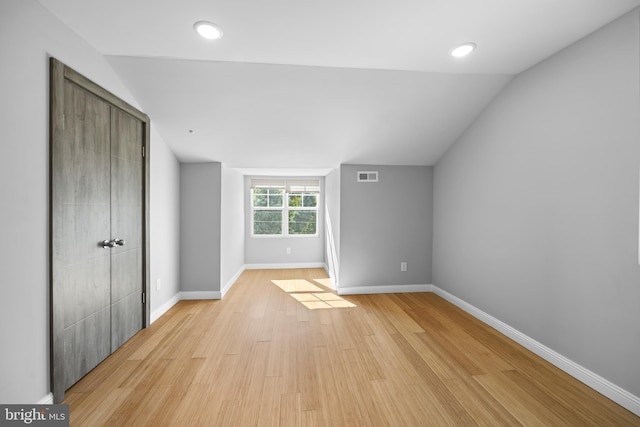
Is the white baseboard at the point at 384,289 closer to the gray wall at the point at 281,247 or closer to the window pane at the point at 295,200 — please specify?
the gray wall at the point at 281,247

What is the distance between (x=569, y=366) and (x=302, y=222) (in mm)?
4634

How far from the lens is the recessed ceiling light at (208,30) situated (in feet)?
6.11

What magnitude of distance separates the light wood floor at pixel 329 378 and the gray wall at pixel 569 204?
0.38m

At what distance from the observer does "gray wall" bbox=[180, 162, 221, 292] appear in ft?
12.5

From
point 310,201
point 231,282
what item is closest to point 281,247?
point 310,201

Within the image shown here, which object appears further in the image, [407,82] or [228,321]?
[228,321]

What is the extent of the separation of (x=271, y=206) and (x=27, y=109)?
446 centimetres

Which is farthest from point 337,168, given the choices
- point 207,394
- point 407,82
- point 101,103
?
point 207,394

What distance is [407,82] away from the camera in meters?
2.71

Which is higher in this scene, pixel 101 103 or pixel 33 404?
pixel 101 103

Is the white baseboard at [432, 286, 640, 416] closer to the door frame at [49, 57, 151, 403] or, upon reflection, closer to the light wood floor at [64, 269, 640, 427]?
the light wood floor at [64, 269, 640, 427]

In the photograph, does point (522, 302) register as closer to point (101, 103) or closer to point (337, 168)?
point (337, 168)

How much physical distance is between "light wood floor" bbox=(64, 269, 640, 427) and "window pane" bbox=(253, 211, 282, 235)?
2.82 meters

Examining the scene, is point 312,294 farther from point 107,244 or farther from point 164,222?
point 107,244
